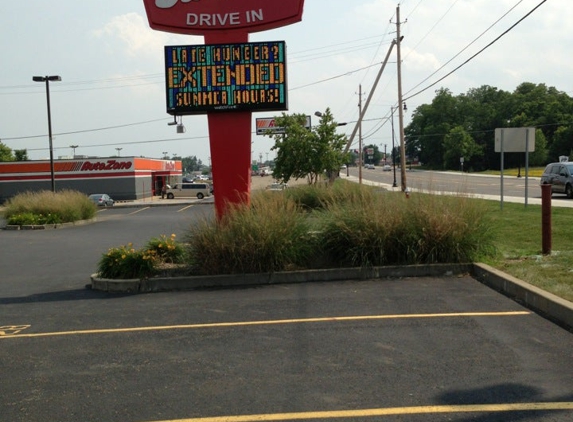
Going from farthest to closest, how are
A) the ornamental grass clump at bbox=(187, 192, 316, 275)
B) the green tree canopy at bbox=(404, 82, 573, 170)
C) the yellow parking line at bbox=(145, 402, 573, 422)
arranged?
the green tree canopy at bbox=(404, 82, 573, 170), the ornamental grass clump at bbox=(187, 192, 316, 275), the yellow parking line at bbox=(145, 402, 573, 422)

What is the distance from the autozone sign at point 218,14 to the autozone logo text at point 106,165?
184 ft

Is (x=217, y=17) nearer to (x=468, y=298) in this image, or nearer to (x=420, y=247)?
(x=420, y=247)

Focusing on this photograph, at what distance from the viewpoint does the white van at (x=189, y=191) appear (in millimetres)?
66412

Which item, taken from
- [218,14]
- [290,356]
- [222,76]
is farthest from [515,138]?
[290,356]

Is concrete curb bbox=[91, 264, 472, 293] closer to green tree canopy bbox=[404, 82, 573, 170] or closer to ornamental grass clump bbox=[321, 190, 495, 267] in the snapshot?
ornamental grass clump bbox=[321, 190, 495, 267]

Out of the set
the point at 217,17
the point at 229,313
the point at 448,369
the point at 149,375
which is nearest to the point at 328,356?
the point at 448,369

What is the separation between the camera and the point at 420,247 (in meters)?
10.3

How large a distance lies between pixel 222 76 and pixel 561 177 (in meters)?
21.9

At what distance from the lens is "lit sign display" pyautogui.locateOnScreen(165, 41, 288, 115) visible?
39.7 ft

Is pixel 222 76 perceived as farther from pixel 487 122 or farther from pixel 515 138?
pixel 487 122

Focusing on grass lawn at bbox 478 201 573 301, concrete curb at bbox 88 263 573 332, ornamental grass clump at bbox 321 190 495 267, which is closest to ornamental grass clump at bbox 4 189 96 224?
concrete curb at bbox 88 263 573 332

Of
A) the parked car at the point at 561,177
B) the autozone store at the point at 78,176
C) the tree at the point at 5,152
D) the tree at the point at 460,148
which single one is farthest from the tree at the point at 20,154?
the parked car at the point at 561,177

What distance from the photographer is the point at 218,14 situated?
12180mm

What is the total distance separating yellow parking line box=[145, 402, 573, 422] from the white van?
2428 inches
